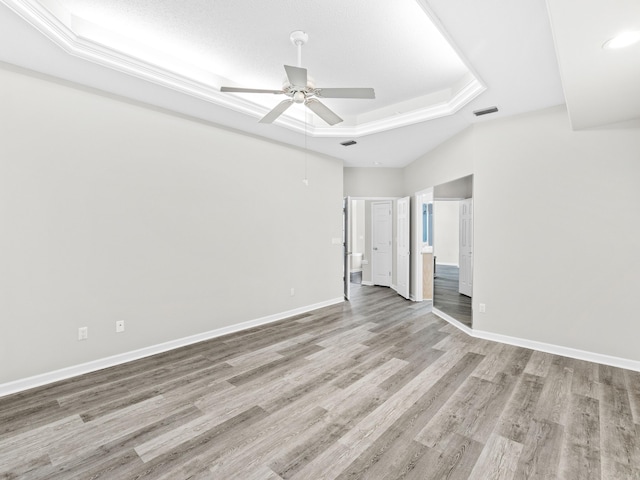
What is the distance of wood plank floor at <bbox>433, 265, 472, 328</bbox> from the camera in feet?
17.0

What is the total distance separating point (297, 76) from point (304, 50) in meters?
0.84

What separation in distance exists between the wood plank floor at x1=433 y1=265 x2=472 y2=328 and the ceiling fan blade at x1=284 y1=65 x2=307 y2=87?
3889 millimetres

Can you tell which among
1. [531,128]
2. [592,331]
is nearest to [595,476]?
[592,331]

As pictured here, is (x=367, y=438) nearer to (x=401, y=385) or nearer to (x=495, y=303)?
(x=401, y=385)

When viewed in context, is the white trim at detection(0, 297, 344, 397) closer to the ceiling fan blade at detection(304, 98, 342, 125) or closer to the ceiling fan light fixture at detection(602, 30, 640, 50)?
the ceiling fan blade at detection(304, 98, 342, 125)

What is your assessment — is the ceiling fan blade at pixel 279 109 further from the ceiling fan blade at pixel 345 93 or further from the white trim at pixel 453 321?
the white trim at pixel 453 321

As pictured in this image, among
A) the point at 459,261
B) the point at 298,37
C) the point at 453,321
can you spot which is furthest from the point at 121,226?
the point at 459,261

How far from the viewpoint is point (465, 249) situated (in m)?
6.89

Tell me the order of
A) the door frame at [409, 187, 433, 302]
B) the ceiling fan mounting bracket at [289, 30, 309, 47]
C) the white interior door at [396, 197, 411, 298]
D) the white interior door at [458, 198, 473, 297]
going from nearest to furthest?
1. the ceiling fan mounting bracket at [289, 30, 309, 47]
2. the door frame at [409, 187, 433, 302]
3. the white interior door at [396, 197, 411, 298]
4. the white interior door at [458, 198, 473, 297]

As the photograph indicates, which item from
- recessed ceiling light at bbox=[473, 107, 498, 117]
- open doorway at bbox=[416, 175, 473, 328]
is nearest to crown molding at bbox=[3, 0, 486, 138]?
recessed ceiling light at bbox=[473, 107, 498, 117]

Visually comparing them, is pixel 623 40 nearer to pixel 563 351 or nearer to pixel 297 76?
pixel 297 76

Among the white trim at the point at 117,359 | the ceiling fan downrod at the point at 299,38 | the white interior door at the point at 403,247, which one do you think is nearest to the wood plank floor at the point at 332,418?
the white trim at the point at 117,359

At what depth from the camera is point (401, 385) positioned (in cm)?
288

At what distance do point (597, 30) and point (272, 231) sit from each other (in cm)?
399
